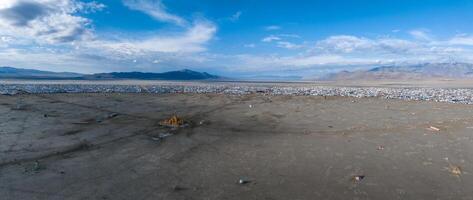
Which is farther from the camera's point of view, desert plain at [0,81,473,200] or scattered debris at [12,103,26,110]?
scattered debris at [12,103,26,110]

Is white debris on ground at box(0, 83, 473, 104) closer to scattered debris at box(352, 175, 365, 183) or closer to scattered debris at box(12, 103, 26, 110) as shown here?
scattered debris at box(12, 103, 26, 110)

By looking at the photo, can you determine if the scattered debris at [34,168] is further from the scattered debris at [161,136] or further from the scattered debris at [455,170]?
the scattered debris at [455,170]

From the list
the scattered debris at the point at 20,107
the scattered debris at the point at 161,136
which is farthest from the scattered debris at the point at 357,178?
the scattered debris at the point at 20,107

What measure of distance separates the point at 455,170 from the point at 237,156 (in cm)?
521

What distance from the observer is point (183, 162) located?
9.59 meters

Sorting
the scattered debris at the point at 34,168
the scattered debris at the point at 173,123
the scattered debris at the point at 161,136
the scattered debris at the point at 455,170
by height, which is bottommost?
the scattered debris at the point at 34,168

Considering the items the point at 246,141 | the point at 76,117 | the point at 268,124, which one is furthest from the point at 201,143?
the point at 76,117

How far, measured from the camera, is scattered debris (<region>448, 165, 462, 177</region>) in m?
8.47

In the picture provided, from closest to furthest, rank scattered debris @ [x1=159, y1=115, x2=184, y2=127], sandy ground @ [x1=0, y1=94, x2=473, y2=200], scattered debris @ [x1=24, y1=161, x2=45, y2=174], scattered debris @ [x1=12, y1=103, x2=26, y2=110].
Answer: sandy ground @ [x1=0, y1=94, x2=473, y2=200] < scattered debris @ [x1=24, y1=161, x2=45, y2=174] < scattered debris @ [x1=159, y1=115, x2=184, y2=127] < scattered debris @ [x1=12, y1=103, x2=26, y2=110]

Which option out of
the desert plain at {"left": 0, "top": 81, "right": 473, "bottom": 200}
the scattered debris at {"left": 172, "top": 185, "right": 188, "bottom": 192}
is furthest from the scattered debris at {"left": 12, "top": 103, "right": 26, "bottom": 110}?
the scattered debris at {"left": 172, "top": 185, "right": 188, "bottom": 192}

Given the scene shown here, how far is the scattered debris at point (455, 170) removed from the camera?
27.8ft

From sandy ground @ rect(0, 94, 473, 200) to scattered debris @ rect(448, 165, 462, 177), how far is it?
1.7 inches

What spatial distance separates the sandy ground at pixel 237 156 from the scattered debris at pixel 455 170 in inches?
1.7

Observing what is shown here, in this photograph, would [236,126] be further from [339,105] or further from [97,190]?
[339,105]
